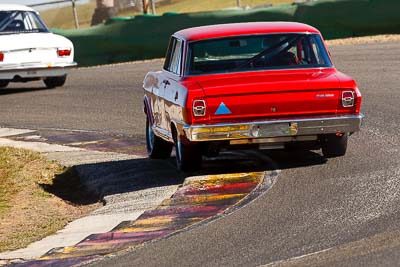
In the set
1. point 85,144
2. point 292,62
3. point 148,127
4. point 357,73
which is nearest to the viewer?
point 292,62

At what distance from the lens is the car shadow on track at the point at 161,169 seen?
11.4 m

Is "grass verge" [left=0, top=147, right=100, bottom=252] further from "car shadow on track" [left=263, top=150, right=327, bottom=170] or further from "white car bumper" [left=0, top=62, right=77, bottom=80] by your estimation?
"white car bumper" [left=0, top=62, right=77, bottom=80]

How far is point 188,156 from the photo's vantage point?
11.3m

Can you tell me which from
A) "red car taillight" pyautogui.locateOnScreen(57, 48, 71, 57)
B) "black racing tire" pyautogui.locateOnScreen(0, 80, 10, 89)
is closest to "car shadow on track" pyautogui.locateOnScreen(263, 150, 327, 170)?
"red car taillight" pyautogui.locateOnScreen(57, 48, 71, 57)

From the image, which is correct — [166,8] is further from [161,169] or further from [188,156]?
[188,156]

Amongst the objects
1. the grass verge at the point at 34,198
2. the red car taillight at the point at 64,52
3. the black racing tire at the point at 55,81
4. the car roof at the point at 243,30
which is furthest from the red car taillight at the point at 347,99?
the black racing tire at the point at 55,81

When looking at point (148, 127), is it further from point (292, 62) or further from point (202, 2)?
point (202, 2)

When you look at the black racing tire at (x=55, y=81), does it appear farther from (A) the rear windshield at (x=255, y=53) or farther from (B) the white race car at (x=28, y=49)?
(A) the rear windshield at (x=255, y=53)

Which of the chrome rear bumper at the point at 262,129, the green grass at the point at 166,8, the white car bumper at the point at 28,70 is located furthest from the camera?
the green grass at the point at 166,8

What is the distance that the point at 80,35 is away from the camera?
95.9 feet

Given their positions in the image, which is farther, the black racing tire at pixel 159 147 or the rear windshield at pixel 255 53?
the black racing tire at pixel 159 147

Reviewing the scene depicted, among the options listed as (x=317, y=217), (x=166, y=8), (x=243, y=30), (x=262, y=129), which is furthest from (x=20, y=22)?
(x=166, y=8)

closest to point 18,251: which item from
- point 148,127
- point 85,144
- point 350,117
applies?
point 350,117

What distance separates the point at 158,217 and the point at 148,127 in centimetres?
390
